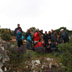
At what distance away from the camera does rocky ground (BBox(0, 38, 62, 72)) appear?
11.3 meters

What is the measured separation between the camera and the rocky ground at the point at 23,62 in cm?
1131

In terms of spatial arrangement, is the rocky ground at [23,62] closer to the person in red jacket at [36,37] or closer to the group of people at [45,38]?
the group of people at [45,38]

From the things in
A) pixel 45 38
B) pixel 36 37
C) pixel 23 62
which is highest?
pixel 36 37

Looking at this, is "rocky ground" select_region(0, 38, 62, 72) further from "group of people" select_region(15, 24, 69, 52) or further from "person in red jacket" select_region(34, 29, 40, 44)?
"person in red jacket" select_region(34, 29, 40, 44)

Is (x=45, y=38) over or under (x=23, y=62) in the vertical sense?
over

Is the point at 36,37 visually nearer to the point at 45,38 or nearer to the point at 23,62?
the point at 45,38

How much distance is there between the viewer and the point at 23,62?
12148 millimetres

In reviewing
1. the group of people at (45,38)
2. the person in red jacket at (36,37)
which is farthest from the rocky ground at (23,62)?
the person in red jacket at (36,37)

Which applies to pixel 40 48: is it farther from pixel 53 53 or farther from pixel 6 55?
pixel 6 55

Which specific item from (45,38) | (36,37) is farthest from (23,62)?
(45,38)

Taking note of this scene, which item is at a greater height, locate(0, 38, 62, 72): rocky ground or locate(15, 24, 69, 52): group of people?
locate(15, 24, 69, 52): group of people

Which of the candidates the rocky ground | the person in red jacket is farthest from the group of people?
the rocky ground

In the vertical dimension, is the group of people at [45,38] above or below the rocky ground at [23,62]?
above

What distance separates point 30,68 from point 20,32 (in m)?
3.03
